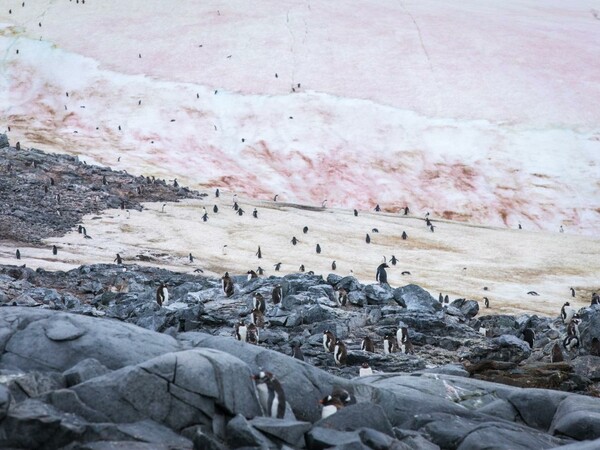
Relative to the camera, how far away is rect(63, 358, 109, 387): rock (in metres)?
11.6

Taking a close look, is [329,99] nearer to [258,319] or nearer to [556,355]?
[258,319]

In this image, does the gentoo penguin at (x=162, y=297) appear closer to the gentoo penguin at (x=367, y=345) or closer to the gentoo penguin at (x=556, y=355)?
the gentoo penguin at (x=367, y=345)

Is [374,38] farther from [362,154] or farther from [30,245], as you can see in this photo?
[30,245]

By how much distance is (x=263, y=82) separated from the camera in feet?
223

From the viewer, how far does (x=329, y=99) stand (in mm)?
66500

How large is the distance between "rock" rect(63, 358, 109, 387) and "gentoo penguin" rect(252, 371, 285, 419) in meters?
1.94

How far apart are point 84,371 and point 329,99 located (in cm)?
5594

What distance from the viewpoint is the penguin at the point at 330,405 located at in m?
12.6

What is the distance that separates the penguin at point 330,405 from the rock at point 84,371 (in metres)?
2.88

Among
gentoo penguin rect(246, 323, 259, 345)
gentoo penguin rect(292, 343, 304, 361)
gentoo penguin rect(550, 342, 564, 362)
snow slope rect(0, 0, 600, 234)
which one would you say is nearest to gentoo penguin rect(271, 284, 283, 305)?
gentoo penguin rect(246, 323, 259, 345)

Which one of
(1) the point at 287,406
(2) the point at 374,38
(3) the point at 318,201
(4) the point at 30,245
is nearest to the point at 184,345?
(1) the point at 287,406

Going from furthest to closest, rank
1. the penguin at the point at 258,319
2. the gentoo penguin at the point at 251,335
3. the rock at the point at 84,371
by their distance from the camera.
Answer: the penguin at the point at 258,319 → the gentoo penguin at the point at 251,335 → the rock at the point at 84,371

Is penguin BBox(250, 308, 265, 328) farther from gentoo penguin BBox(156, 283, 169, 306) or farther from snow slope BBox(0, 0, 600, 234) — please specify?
snow slope BBox(0, 0, 600, 234)

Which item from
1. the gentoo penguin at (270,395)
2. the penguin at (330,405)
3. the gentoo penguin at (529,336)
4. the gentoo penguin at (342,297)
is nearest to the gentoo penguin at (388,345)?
the gentoo penguin at (529,336)
